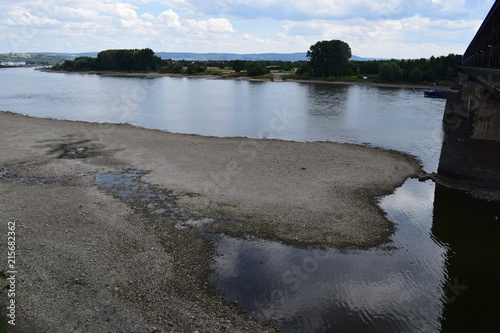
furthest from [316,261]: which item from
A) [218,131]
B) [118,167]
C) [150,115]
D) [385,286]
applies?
[150,115]

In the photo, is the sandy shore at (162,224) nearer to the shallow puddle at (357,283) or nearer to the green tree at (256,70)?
the shallow puddle at (357,283)

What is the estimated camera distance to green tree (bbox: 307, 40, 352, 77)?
118062 mm

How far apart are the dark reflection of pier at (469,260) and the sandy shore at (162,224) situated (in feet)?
10.3

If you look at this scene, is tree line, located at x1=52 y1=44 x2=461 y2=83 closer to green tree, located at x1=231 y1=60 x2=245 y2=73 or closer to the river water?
green tree, located at x1=231 y1=60 x2=245 y2=73

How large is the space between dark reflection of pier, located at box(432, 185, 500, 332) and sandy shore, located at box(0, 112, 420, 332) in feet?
10.3

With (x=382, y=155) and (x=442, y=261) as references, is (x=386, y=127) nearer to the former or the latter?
(x=382, y=155)

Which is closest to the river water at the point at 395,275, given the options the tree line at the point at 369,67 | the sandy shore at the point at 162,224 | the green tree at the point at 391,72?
the sandy shore at the point at 162,224

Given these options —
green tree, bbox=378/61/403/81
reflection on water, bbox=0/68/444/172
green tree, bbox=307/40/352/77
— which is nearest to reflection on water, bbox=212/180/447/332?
reflection on water, bbox=0/68/444/172

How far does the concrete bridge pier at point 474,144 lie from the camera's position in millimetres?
23000

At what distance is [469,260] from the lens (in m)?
16.1

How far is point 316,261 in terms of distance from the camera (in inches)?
618

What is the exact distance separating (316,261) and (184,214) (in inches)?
304

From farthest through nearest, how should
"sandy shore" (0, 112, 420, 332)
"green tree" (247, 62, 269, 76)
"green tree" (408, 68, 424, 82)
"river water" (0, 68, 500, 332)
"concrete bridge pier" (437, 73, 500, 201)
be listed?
"green tree" (247, 62, 269, 76) → "green tree" (408, 68, 424, 82) → "concrete bridge pier" (437, 73, 500, 201) → "river water" (0, 68, 500, 332) → "sandy shore" (0, 112, 420, 332)

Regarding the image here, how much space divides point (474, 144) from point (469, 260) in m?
10.8
